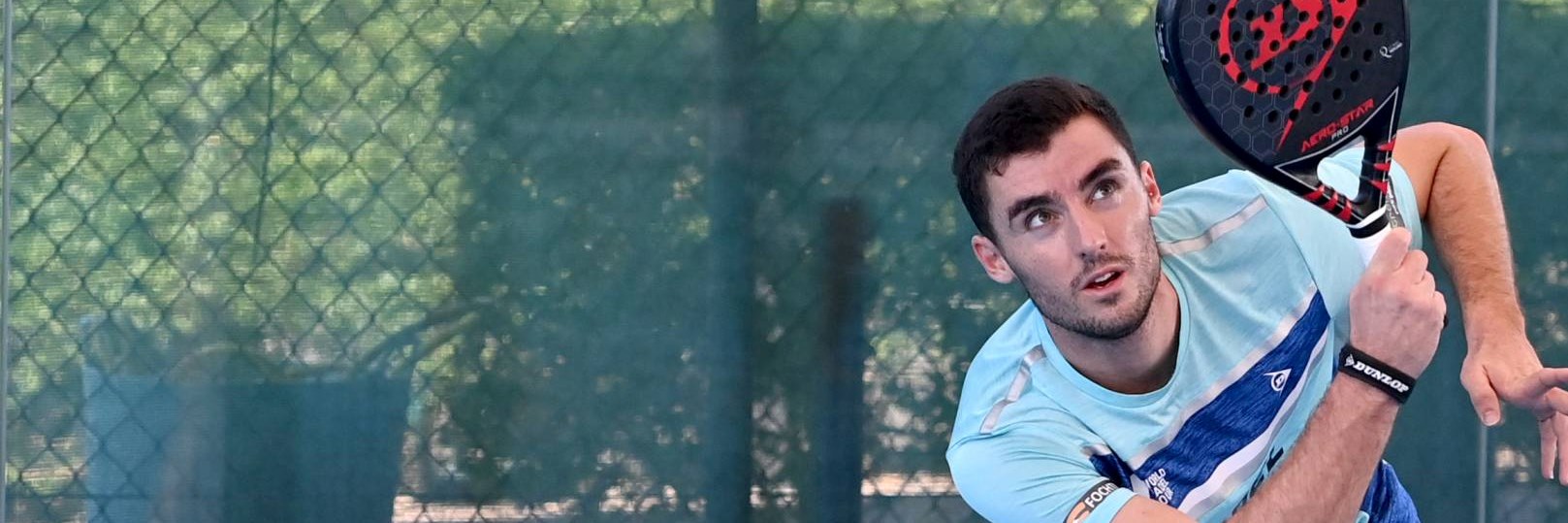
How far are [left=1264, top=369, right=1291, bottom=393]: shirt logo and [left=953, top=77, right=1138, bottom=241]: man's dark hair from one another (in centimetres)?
28

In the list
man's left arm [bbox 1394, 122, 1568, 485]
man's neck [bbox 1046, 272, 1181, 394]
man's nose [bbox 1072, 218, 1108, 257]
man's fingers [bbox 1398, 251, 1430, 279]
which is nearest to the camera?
man's fingers [bbox 1398, 251, 1430, 279]

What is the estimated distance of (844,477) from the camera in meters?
2.56

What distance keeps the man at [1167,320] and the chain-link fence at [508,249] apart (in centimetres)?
76

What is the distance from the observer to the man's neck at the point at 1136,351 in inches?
64.5

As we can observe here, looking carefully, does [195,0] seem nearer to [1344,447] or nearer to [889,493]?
[889,493]

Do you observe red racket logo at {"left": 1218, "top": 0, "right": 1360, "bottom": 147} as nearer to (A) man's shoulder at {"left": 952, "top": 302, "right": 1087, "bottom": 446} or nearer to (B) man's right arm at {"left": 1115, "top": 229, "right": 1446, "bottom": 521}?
(B) man's right arm at {"left": 1115, "top": 229, "right": 1446, "bottom": 521}

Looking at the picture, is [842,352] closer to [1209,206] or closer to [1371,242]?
[1209,206]

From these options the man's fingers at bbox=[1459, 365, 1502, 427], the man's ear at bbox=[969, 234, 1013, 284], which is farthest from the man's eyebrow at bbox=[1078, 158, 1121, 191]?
the man's fingers at bbox=[1459, 365, 1502, 427]

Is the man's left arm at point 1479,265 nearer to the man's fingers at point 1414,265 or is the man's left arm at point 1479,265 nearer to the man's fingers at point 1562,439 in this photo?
the man's fingers at point 1562,439

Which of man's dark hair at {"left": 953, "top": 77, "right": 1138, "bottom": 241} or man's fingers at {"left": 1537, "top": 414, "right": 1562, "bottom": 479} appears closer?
man's fingers at {"left": 1537, "top": 414, "right": 1562, "bottom": 479}

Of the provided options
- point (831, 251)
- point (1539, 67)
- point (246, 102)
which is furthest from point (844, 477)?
point (1539, 67)

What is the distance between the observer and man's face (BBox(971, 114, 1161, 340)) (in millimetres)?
1549

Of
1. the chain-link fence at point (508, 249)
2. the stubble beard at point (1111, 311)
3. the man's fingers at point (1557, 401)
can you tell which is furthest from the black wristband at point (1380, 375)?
the chain-link fence at point (508, 249)

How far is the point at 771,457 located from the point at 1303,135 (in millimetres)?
1323
